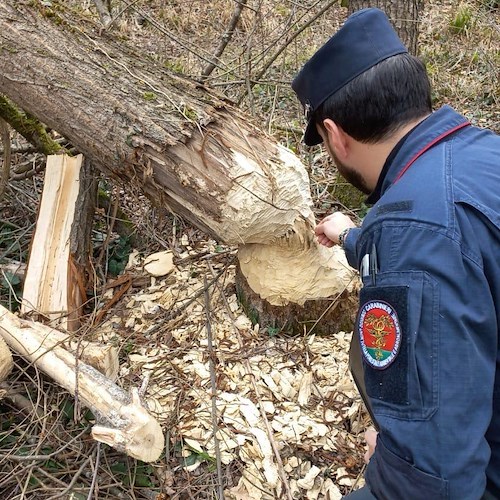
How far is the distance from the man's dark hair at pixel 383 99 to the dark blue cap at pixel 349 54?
0.03 meters

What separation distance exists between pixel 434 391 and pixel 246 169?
1295 mm

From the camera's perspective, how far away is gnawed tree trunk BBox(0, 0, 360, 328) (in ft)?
7.60

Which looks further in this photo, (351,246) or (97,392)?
(97,392)

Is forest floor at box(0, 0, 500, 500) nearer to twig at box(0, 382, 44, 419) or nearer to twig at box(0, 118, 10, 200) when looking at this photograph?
twig at box(0, 382, 44, 419)

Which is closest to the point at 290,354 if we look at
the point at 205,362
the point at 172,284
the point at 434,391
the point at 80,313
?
the point at 205,362

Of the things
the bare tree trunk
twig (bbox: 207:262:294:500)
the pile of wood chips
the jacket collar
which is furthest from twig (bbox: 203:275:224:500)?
the bare tree trunk

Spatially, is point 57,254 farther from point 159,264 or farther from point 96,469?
point 96,469

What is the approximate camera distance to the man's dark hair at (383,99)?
4.83 ft

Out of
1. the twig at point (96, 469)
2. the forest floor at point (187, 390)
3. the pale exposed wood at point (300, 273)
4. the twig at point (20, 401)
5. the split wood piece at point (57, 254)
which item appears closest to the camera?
the twig at point (96, 469)

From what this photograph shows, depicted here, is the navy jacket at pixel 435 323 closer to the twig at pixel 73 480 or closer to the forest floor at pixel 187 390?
the forest floor at pixel 187 390

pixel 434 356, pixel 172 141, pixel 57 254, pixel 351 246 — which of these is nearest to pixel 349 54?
pixel 351 246

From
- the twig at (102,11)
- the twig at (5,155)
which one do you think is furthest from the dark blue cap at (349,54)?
the twig at (102,11)

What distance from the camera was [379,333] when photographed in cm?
129

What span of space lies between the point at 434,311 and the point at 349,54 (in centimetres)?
76
